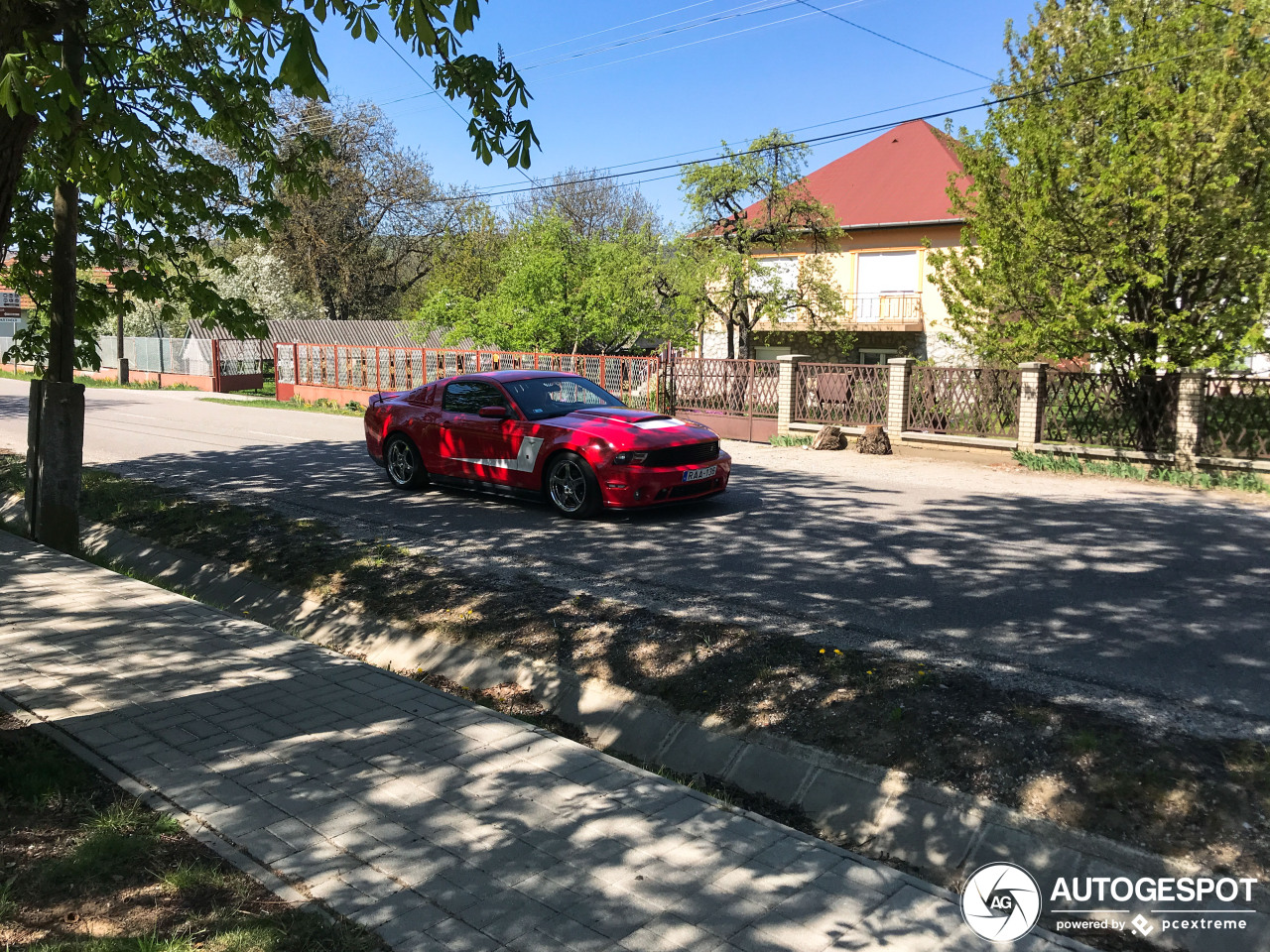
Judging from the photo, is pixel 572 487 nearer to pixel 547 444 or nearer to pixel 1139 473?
pixel 547 444

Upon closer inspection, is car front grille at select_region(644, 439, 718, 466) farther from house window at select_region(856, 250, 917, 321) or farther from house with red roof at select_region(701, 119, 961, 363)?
house window at select_region(856, 250, 917, 321)

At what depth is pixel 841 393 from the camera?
19578mm

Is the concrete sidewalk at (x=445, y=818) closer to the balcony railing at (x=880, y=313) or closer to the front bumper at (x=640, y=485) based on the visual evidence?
the front bumper at (x=640, y=485)

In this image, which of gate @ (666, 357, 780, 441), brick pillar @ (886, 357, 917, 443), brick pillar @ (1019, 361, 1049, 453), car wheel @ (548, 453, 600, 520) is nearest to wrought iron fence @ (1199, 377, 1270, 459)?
brick pillar @ (1019, 361, 1049, 453)

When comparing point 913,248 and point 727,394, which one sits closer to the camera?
point 727,394

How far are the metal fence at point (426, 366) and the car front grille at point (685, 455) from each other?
10.2 m

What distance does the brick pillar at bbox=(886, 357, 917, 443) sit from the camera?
18531mm

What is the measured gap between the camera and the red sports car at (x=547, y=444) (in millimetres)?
10203

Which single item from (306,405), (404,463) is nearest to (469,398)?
(404,463)

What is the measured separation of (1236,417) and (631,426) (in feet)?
32.8

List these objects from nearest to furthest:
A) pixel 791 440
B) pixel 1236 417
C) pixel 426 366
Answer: pixel 1236 417
pixel 791 440
pixel 426 366

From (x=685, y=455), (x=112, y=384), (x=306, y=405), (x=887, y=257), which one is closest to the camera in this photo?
(x=685, y=455)

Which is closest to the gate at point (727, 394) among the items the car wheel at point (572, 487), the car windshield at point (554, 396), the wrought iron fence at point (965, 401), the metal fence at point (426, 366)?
the metal fence at point (426, 366)

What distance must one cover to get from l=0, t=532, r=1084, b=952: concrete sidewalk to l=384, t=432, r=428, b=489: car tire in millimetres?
6151
